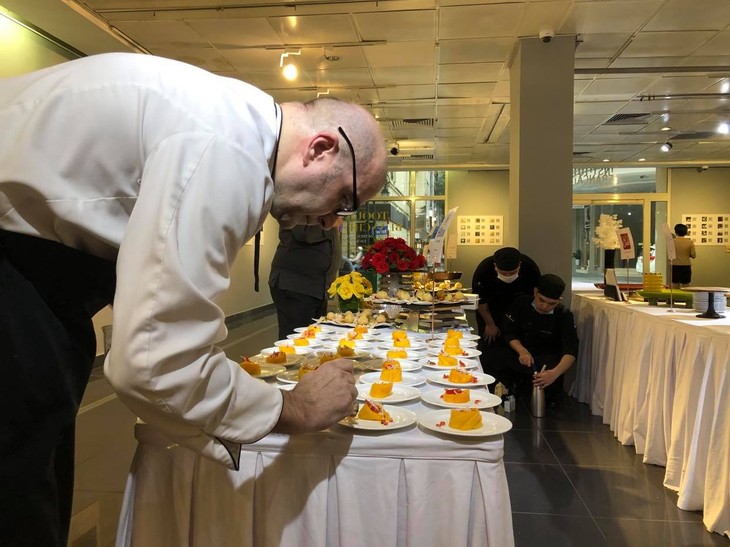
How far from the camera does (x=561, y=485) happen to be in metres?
2.63

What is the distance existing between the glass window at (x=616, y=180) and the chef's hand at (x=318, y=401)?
1097 cm

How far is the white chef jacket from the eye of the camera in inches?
24.6

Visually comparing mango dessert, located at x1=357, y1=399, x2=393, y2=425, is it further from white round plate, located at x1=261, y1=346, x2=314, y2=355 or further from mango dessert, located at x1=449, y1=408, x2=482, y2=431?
white round plate, located at x1=261, y1=346, x2=314, y2=355

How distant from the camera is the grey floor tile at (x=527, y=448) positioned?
2.96 metres

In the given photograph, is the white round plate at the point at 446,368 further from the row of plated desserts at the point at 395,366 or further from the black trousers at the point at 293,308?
the black trousers at the point at 293,308

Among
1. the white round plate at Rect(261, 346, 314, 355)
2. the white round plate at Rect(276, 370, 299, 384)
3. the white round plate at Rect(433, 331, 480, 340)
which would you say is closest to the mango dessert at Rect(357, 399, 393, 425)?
the white round plate at Rect(276, 370, 299, 384)

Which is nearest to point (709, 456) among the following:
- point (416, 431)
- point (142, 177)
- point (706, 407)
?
point (706, 407)

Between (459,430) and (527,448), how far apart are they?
7.50ft

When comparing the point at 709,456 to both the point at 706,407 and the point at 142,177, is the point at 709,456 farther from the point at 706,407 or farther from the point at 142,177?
the point at 142,177

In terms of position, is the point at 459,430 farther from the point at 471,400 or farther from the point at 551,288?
the point at 551,288

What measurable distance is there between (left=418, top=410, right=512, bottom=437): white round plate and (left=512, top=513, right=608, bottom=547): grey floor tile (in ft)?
3.98

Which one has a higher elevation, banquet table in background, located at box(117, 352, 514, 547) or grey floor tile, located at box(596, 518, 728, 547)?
banquet table in background, located at box(117, 352, 514, 547)

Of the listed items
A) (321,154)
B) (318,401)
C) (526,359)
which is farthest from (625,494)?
Result: (321,154)

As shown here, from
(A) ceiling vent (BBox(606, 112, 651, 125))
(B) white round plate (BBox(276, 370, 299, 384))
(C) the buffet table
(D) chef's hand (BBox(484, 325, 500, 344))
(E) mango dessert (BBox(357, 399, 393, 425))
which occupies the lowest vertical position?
(D) chef's hand (BBox(484, 325, 500, 344))
